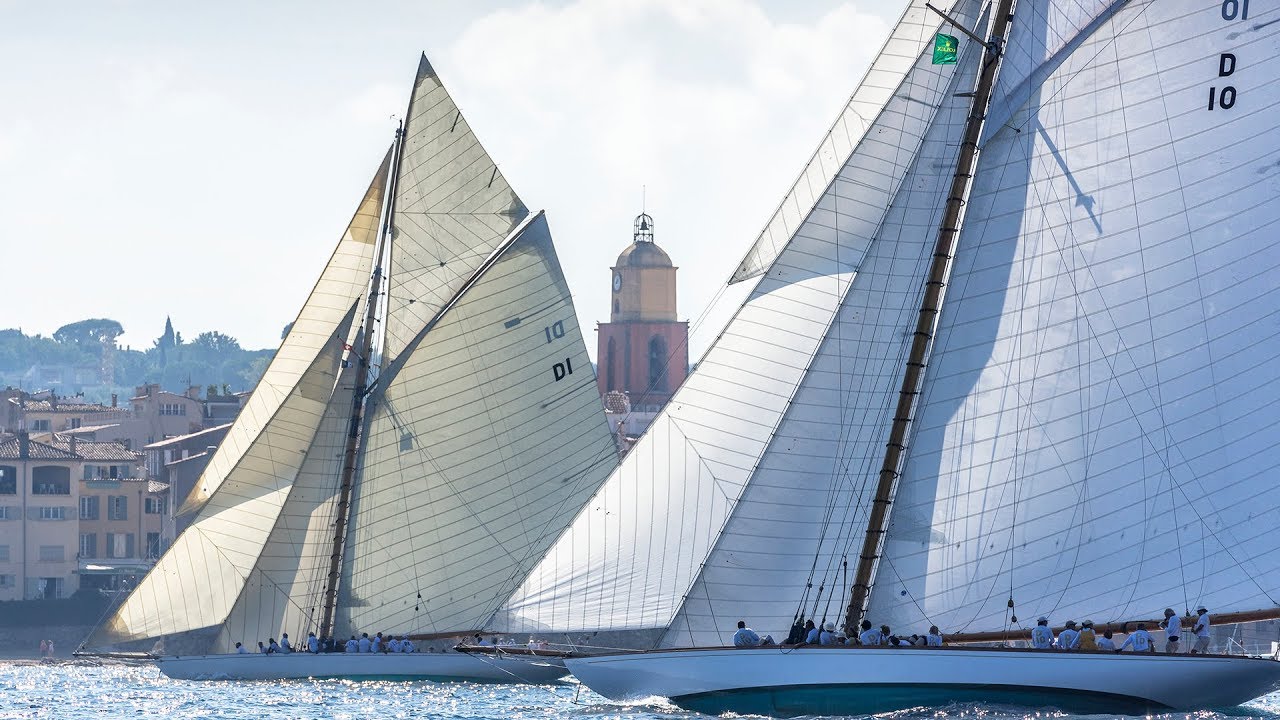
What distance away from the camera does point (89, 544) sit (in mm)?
110375

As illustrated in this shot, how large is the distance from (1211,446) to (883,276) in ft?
18.2

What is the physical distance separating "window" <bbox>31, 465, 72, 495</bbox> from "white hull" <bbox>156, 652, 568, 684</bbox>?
61557mm

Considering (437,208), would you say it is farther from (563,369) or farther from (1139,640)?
(1139,640)

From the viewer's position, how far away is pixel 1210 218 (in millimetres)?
31531

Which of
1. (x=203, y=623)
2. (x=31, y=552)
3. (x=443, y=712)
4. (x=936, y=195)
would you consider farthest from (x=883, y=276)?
(x=31, y=552)

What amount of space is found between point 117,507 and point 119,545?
200 cm

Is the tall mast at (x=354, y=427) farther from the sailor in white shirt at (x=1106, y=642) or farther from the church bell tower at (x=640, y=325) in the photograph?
the church bell tower at (x=640, y=325)

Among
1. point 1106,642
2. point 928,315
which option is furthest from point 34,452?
point 1106,642

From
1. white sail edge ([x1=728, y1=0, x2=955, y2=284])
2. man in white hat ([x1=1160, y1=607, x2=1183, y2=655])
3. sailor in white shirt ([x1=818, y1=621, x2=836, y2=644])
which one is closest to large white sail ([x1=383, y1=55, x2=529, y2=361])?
white sail edge ([x1=728, y1=0, x2=955, y2=284])

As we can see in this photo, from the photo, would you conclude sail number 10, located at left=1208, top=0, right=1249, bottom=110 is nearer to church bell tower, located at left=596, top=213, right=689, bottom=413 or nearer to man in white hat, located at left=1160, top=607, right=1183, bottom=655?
man in white hat, located at left=1160, top=607, right=1183, bottom=655

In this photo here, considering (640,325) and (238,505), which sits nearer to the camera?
(238,505)

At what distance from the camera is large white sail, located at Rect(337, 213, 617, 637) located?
1893 inches

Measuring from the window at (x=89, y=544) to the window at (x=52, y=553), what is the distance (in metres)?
3.01

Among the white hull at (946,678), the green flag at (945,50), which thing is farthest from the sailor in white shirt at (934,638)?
the green flag at (945,50)
